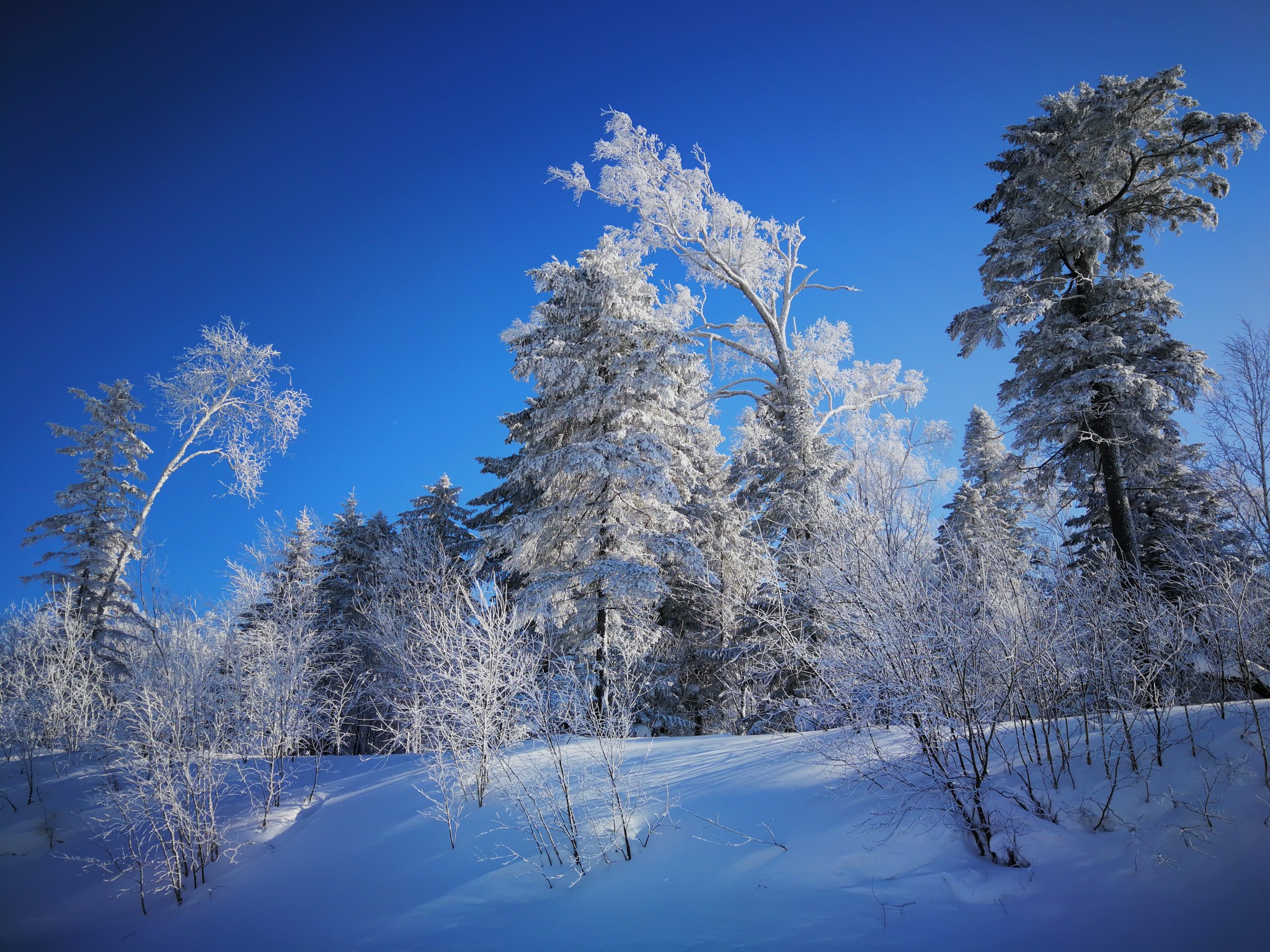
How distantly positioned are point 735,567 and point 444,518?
11003 millimetres

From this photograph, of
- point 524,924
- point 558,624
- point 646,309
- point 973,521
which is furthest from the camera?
point 973,521

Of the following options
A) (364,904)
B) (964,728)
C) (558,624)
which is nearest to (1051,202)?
(964,728)

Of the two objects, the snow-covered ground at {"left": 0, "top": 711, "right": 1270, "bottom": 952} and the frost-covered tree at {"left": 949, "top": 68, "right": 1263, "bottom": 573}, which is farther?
the frost-covered tree at {"left": 949, "top": 68, "right": 1263, "bottom": 573}

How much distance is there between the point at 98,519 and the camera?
17891 mm

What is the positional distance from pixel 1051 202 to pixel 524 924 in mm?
15042

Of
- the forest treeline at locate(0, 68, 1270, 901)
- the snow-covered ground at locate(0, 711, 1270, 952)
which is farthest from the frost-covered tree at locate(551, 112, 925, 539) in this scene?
the snow-covered ground at locate(0, 711, 1270, 952)

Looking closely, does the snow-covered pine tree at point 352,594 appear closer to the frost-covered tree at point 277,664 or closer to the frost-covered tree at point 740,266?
the frost-covered tree at point 277,664

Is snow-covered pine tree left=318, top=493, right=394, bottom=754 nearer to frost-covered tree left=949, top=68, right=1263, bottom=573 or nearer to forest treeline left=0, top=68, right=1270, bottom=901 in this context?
forest treeline left=0, top=68, right=1270, bottom=901

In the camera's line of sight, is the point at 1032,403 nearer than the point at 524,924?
No

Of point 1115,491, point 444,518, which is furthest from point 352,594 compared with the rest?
point 1115,491

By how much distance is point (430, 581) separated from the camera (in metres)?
16.8

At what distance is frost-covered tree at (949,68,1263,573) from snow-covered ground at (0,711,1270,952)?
20.6 feet

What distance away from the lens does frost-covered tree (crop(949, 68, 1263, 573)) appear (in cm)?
1027

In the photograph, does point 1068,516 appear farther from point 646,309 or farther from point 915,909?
point 915,909
